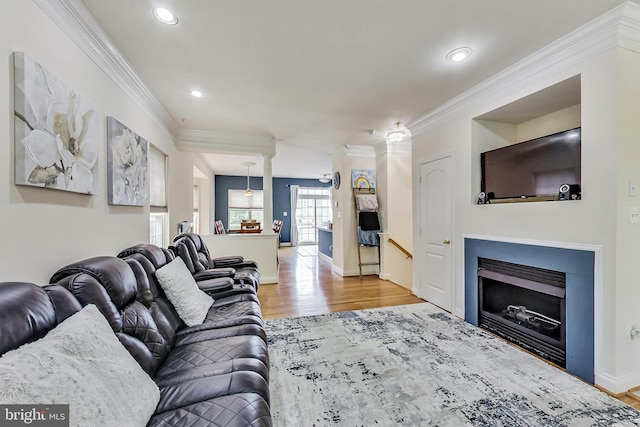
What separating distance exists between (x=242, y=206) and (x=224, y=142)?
5466 millimetres

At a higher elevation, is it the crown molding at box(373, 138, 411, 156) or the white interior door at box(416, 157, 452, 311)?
the crown molding at box(373, 138, 411, 156)

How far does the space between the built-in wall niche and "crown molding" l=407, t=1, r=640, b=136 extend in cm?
14

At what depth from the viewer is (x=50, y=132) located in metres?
1.51

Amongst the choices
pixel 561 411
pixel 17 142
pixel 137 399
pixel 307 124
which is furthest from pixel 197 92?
pixel 561 411

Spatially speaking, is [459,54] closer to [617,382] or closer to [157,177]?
[617,382]

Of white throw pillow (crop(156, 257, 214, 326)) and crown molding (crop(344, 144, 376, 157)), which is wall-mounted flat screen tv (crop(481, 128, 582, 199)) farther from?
white throw pillow (crop(156, 257, 214, 326))

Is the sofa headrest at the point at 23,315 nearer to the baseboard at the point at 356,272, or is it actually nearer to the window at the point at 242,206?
the baseboard at the point at 356,272

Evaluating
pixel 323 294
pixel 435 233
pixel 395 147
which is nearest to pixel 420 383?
pixel 435 233

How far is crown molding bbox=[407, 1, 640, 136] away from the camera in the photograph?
1.88 metres

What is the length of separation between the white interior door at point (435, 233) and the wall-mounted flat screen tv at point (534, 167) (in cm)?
58

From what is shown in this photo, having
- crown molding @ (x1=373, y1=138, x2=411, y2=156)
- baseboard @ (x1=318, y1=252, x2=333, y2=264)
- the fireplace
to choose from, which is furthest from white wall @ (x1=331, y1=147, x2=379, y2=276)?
the fireplace

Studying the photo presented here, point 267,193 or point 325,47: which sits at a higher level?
point 325,47

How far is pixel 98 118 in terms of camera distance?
2061 millimetres

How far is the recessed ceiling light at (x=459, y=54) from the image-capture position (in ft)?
7.44
